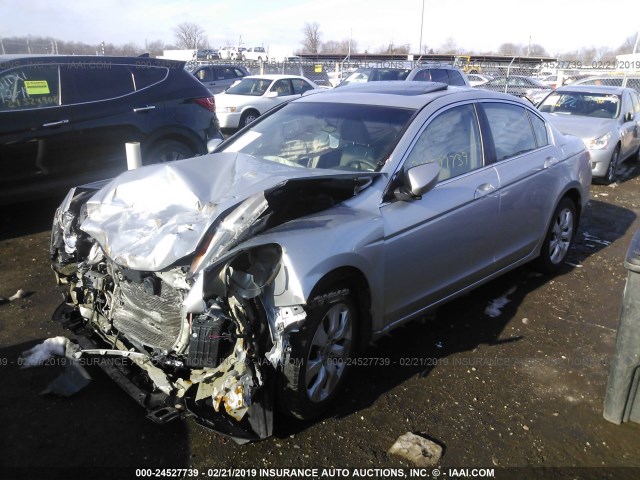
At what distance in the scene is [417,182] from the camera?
10.6ft

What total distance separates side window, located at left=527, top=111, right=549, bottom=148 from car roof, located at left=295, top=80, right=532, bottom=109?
380 mm

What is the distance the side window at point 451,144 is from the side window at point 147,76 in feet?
14.3

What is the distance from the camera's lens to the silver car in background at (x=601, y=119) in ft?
30.3

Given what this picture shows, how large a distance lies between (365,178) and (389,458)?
1590 millimetres

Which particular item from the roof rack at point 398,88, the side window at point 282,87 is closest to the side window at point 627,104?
the roof rack at point 398,88

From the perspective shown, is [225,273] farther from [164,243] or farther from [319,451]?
[319,451]

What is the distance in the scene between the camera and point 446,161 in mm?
3809

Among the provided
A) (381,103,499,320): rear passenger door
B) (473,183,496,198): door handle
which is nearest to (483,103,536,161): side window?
(381,103,499,320): rear passenger door

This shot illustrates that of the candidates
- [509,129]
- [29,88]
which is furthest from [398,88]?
[29,88]

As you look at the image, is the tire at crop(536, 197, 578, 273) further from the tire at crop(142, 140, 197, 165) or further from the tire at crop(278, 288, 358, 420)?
the tire at crop(142, 140, 197, 165)

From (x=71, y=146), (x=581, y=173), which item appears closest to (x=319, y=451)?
(x=581, y=173)

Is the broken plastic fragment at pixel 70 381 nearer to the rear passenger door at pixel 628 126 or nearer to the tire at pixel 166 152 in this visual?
the tire at pixel 166 152

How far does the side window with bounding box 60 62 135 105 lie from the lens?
20.1 feet

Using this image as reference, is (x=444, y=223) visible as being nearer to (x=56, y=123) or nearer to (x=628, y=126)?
(x=56, y=123)
